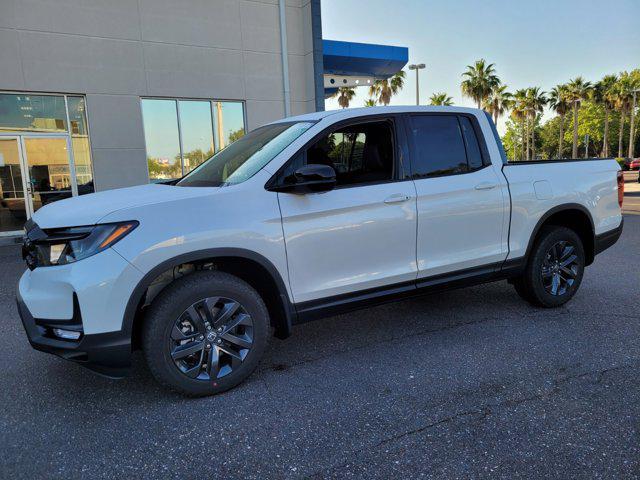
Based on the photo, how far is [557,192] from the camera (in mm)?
4367

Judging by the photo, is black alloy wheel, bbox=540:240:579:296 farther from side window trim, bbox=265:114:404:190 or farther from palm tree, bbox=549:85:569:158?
palm tree, bbox=549:85:569:158

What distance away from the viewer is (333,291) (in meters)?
3.39

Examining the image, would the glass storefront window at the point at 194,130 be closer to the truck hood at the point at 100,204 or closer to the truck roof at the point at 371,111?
the truck roof at the point at 371,111

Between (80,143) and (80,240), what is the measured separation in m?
9.97

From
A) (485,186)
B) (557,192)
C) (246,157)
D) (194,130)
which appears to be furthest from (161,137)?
(557,192)

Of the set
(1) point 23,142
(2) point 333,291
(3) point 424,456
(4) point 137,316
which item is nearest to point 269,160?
(2) point 333,291

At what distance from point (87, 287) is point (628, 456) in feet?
9.79

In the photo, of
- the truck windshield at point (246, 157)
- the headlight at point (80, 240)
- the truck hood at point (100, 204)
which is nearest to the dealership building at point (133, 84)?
the truck windshield at point (246, 157)

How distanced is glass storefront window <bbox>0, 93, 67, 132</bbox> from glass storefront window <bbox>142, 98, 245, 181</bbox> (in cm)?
190

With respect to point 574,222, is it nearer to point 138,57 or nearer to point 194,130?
point 194,130

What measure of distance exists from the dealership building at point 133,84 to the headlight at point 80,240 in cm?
951

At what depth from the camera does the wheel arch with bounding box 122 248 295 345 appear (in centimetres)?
279

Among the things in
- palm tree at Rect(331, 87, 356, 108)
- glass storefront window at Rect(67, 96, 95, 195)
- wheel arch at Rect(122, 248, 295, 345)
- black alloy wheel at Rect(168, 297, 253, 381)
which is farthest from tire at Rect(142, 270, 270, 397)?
palm tree at Rect(331, 87, 356, 108)

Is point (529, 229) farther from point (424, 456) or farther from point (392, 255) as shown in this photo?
point (424, 456)
